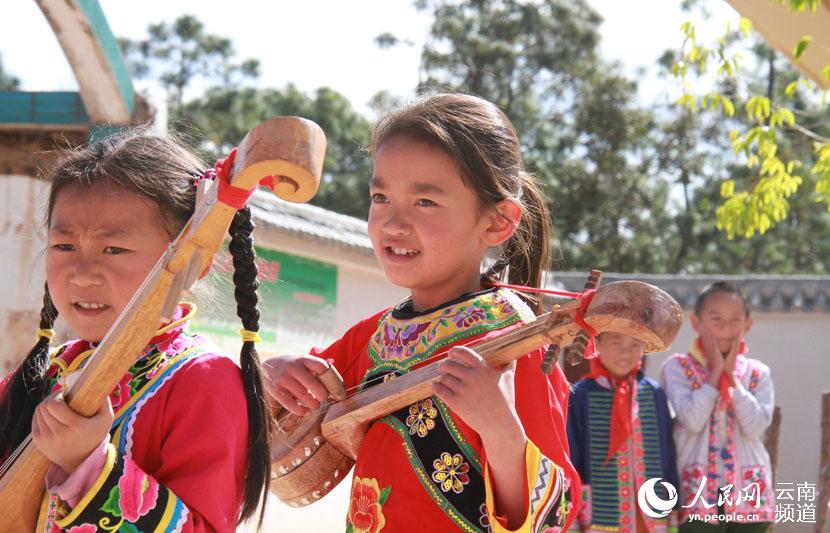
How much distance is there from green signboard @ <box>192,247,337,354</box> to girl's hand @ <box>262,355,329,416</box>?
3571 millimetres

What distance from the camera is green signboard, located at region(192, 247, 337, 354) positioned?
6.50m

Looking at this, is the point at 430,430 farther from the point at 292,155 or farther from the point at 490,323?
the point at 292,155

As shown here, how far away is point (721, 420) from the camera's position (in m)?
5.62

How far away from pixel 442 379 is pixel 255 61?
27.4 meters

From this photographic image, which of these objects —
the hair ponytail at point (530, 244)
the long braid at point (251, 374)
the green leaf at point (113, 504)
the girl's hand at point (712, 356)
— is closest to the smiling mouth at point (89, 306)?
the long braid at point (251, 374)

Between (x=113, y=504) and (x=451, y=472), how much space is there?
72 centimetres

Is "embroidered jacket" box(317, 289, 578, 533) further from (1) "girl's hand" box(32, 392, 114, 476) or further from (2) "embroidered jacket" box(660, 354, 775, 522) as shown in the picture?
(2) "embroidered jacket" box(660, 354, 775, 522)

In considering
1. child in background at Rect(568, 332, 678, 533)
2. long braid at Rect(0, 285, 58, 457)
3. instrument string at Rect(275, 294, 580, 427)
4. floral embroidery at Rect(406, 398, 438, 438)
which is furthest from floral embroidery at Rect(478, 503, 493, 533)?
child in background at Rect(568, 332, 678, 533)

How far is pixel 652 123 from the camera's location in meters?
22.9

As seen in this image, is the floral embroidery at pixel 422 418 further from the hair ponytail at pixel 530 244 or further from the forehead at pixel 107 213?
the forehead at pixel 107 213

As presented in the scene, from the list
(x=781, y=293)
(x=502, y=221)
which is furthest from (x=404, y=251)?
(x=781, y=293)

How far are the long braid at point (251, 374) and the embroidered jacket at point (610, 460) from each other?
341cm

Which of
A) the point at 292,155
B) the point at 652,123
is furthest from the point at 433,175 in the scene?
the point at 652,123

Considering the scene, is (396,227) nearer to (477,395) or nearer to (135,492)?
(477,395)
